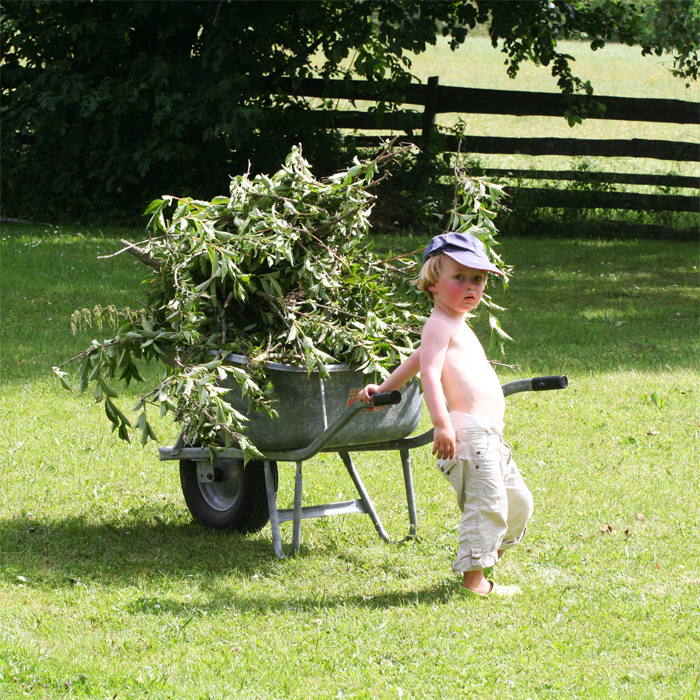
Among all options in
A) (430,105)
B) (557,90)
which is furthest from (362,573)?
(557,90)

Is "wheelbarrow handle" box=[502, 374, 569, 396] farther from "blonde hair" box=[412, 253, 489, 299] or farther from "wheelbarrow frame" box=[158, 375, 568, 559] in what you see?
"blonde hair" box=[412, 253, 489, 299]

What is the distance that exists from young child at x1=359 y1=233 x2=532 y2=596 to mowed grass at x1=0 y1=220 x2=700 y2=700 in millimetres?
267

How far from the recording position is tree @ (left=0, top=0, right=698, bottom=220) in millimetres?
12484

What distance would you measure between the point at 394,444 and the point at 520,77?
1068 inches

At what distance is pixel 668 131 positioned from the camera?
22531 mm

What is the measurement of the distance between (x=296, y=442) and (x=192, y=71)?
9.72m

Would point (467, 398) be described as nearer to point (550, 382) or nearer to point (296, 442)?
point (550, 382)

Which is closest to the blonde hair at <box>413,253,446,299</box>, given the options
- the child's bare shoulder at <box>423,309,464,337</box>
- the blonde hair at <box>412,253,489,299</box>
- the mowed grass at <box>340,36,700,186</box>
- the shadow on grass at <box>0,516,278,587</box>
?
the blonde hair at <box>412,253,489,299</box>

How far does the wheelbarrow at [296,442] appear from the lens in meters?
3.93

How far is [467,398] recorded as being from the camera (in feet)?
12.2

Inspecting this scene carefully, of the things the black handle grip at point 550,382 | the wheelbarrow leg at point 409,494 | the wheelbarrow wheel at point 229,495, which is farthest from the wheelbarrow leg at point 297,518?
the black handle grip at point 550,382

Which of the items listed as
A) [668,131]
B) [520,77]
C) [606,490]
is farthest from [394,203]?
[520,77]

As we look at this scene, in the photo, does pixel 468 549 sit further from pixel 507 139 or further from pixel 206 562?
pixel 507 139

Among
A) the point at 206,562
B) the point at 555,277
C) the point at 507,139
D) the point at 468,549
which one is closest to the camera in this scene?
the point at 468,549
